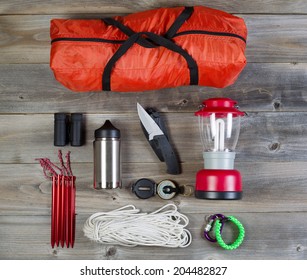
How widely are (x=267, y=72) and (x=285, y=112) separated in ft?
0.62

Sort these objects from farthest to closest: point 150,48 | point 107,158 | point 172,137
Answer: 1. point 172,137
2. point 107,158
3. point 150,48

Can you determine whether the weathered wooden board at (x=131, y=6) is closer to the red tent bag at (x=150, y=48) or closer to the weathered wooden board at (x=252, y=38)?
the weathered wooden board at (x=252, y=38)

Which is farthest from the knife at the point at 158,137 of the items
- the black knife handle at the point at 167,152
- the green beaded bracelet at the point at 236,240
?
the green beaded bracelet at the point at 236,240

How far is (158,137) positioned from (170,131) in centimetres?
10

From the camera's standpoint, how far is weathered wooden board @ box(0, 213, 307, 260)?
74.3 inches

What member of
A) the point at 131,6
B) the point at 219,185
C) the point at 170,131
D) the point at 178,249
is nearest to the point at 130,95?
the point at 170,131

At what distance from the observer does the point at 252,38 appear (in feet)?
6.33

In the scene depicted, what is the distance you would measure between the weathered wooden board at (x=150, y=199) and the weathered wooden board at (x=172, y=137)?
4 centimetres

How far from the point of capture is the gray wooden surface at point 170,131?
1.89 metres

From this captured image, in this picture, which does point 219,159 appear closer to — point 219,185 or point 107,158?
point 219,185

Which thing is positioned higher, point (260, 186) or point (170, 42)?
point (170, 42)

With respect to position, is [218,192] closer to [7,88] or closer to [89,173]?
[89,173]
